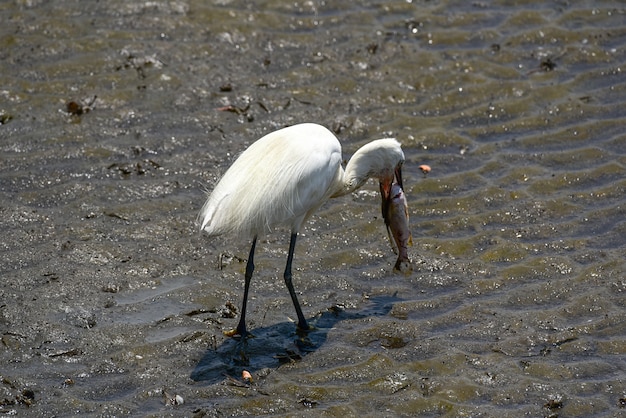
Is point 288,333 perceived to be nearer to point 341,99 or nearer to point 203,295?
point 203,295

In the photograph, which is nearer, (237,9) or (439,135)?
(439,135)

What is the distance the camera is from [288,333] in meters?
7.04

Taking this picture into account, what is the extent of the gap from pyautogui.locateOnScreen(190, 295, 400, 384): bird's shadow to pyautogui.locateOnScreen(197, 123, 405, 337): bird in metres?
0.10

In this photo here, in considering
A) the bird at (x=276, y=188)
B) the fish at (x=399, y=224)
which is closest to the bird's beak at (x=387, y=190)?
the fish at (x=399, y=224)

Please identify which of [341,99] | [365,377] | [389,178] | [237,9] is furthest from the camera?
[237,9]

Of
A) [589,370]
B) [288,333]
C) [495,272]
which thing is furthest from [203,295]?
[589,370]

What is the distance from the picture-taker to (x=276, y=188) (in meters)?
6.88

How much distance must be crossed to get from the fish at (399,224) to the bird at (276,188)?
1.29 feet

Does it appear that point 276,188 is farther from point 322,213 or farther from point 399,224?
point 322,213

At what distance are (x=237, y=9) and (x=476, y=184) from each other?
12.2ft

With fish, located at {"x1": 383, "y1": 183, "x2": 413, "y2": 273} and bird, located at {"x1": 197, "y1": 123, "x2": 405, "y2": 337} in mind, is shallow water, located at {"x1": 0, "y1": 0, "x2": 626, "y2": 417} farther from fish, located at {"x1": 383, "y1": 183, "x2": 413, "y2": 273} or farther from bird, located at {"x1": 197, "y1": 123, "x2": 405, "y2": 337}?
bird, located at {"x1": 197, "y1": 123, "x2": 405, "y2": 337}

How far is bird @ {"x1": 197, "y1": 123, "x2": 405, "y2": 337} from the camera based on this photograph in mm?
6770

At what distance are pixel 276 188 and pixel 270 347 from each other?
1.15m

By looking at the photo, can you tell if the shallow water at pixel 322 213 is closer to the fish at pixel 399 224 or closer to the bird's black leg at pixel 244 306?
the bird's black leg at pixel 244 306
